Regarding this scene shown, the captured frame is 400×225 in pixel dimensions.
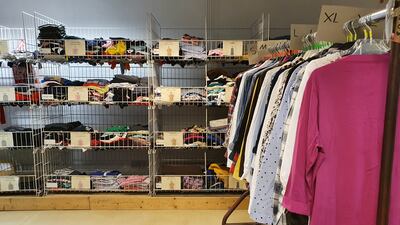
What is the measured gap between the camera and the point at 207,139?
3010 mm

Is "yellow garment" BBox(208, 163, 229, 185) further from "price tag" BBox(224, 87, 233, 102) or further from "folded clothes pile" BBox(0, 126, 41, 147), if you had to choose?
"folded clothes pile" BBox(0, 126, 41, 147)

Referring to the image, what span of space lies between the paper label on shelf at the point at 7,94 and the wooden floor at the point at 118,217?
3.75 feet

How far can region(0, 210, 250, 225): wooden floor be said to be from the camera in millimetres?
2771

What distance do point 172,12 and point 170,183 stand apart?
6.33 ft

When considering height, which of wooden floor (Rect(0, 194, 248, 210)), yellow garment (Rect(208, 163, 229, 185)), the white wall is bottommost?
wooden floor (Rect(0, 194, 248, 210))

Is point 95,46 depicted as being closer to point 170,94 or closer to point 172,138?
point 170,94

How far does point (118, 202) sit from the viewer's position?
9.99 feet

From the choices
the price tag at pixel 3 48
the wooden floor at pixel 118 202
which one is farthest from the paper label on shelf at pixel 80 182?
the price tag at pixel 3 48

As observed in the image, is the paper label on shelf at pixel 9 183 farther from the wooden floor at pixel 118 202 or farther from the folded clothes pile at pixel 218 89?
the folded clothes pile at pixel 218 89

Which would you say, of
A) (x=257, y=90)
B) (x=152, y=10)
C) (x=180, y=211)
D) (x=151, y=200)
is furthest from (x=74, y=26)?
(x=257, y=90)

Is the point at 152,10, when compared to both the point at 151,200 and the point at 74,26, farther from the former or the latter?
the point at 151,200

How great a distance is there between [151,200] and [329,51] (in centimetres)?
238

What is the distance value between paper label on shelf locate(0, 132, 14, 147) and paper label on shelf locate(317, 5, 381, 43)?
302 cm

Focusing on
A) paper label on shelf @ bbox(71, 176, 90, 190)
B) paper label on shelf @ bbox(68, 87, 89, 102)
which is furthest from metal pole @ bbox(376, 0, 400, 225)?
paper label on shelf @ bbox(71, 176, 90, 190)
